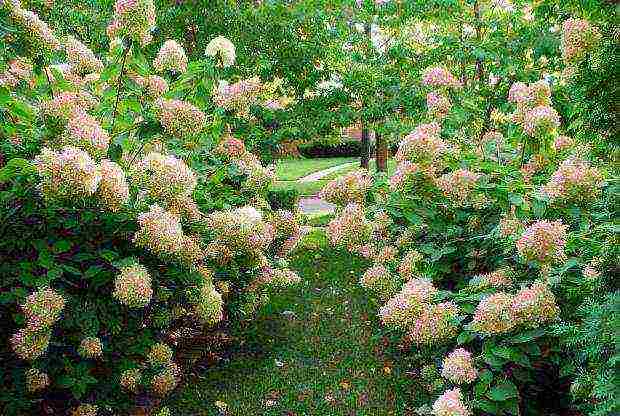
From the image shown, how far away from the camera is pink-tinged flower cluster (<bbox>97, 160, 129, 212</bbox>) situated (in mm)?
2422

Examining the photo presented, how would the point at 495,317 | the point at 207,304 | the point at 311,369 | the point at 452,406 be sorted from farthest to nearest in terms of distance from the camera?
1. the point at 311,369
2. the point at 207,304
3. the point at 495,317
4. the point at 452,406

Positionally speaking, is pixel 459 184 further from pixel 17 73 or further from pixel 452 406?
pixel 17 73

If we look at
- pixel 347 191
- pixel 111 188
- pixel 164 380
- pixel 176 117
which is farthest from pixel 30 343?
pixel 347 191

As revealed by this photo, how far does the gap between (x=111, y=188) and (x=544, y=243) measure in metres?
1.66

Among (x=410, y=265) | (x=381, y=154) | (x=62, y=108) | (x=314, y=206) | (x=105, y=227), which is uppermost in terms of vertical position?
(x=62, y=108)

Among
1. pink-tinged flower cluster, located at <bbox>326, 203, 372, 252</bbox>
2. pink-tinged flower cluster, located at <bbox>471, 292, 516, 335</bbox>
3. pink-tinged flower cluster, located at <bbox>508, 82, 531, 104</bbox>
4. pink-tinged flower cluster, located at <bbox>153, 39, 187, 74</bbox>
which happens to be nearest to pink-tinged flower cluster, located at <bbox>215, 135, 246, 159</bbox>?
pink-tinged flower cluster, located at <bbox>153, 39, 187, 74</bbox>

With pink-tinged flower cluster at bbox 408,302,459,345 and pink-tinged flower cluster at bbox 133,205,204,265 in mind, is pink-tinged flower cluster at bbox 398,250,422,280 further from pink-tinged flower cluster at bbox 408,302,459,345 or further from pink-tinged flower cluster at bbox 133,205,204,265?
pink-tinged flower cluster at bbox 133,205,204,265

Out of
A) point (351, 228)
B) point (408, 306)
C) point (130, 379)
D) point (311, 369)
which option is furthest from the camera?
point (311, 369)

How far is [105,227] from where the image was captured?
274 centimetres

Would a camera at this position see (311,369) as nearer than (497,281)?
No

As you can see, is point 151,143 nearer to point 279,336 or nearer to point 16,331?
point 16,331

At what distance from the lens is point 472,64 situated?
6.29m

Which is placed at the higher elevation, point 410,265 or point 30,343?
point 30,343

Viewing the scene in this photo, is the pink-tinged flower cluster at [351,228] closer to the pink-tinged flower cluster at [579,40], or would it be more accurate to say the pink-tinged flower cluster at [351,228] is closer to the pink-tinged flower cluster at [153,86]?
the pink-tinged flower cluster at [153,86]
